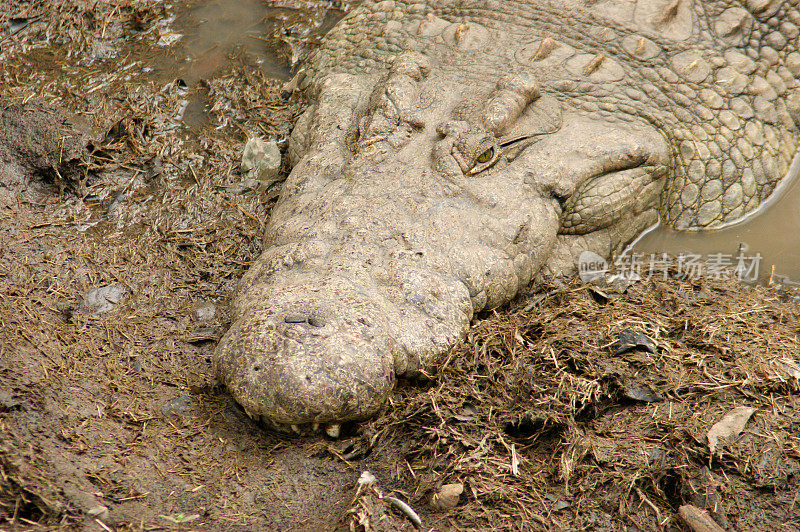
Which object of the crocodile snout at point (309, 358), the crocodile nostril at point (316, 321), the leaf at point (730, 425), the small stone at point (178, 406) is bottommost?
the small stone at point (178, 406)

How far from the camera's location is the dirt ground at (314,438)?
250cm

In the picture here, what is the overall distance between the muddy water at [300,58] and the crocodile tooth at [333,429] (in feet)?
8.24

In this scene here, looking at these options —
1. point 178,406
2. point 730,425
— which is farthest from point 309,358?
point 730,425

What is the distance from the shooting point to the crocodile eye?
349 cm

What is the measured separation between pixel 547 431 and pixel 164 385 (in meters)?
1.92

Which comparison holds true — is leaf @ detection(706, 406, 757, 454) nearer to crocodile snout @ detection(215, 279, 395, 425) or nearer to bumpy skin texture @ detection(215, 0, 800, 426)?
bumpy skin texture @ detection(215, 0, 800, 426)

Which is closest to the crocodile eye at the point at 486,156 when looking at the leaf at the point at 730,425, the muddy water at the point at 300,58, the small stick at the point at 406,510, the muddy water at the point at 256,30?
the muddy water at the point at 300,58

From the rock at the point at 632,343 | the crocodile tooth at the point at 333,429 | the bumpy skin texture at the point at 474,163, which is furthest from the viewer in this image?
the rock at the point at 632,343

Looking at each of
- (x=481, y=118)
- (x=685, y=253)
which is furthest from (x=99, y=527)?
(x=685, y=253)

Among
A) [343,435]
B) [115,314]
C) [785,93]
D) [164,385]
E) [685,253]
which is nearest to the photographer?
[343,435]

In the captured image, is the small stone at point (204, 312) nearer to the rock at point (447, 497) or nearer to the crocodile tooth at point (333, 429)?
the crocodile tooth at point (333, 429)

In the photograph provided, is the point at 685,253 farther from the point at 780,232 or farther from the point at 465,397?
the point at 465,397

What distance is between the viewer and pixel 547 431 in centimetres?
286

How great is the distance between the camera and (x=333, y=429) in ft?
9.13
